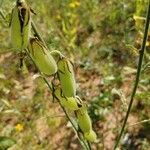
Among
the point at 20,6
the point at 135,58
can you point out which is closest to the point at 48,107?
the point at 135,58

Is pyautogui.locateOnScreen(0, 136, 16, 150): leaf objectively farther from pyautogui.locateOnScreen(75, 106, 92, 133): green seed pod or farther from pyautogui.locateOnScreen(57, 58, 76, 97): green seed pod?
pyautogui.locateOnScreen(57, 58, 76, 97): green seed pod

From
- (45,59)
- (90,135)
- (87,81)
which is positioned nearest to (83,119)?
(90,135)

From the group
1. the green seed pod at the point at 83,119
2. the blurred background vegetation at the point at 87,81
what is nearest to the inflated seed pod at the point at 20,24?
the green seed pod at the point at 83,119

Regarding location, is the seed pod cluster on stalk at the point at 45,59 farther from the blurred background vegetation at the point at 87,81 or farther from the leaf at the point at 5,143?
the blurred background vegetation at the point at 87,81

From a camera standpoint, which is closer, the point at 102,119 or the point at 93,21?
the point at 102,119

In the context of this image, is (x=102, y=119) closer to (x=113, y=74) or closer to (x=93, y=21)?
(x=113, y=74)

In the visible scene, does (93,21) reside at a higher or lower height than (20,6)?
lower
